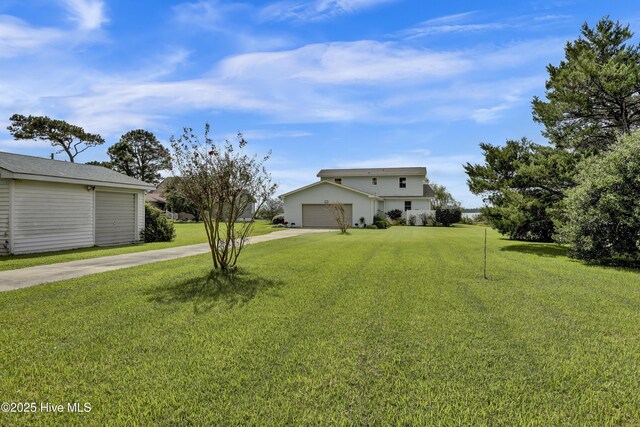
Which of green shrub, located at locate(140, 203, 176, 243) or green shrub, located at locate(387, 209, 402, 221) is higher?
green shrub, located at locate(387, 209, 402, 221)

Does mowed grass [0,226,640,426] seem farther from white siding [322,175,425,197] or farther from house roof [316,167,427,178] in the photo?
house roof [316,167,427,178]

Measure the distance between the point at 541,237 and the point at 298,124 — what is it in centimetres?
1483

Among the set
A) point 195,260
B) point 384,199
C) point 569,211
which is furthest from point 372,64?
point 384,199

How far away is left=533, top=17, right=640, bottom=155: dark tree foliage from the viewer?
11.8 meters

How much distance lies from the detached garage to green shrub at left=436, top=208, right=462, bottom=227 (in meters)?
25.6

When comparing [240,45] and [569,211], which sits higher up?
[240,45]

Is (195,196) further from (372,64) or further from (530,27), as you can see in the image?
(530,27)

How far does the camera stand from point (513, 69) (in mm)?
11734

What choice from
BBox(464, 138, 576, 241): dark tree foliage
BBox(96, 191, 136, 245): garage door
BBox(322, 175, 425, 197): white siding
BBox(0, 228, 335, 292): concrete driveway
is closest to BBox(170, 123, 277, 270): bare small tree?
BBox(0, 228, 335, 292): concrete driveway

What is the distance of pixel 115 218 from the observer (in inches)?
576

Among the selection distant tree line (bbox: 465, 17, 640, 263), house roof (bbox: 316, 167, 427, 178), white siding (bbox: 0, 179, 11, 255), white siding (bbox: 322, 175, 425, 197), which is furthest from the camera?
house roof (bbox: 316, 167, 427, 178)

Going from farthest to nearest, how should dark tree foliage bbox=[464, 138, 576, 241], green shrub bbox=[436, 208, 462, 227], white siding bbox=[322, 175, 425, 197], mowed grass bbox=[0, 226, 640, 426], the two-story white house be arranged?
white siding bbox=[322, 175, 425, 197]
green shrub bbox=[436, 208, 462, 227]
the two-story white house
dark tree foliage bbox=[464, 138, 576, 241]
mowed grass bbox=[0, 226, 640, 426]

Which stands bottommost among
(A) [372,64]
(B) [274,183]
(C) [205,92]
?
(B) [274,183]

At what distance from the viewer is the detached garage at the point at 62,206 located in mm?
10648
